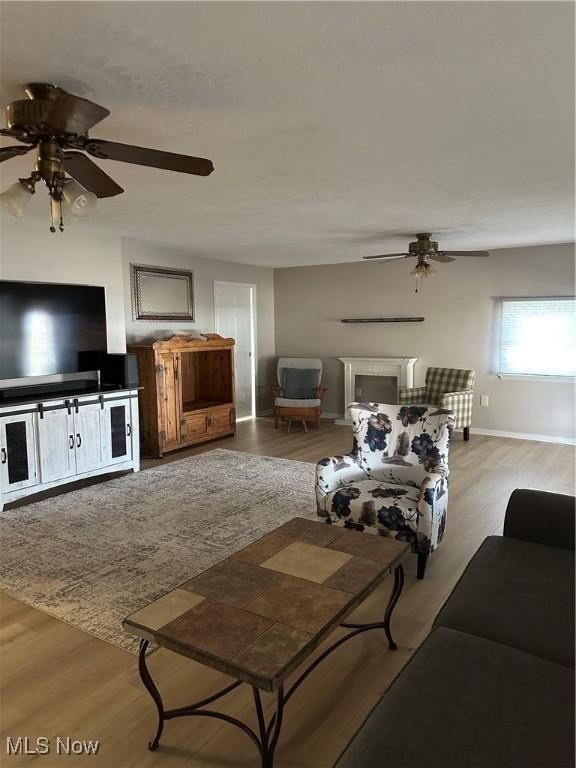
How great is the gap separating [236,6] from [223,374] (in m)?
5.32

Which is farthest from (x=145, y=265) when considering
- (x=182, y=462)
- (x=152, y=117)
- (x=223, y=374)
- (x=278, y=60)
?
(x=278, y=60)

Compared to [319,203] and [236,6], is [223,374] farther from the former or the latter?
[236,6]

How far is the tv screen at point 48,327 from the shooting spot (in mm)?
4273

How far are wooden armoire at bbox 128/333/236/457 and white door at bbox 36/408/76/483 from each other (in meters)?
1.20

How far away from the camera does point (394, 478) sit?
3.31 m

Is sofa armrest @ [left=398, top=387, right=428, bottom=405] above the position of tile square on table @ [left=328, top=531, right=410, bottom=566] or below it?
above

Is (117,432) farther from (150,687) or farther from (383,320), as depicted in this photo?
(383,320)

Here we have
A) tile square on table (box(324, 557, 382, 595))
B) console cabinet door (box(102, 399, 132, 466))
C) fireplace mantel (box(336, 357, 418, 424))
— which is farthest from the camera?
fireplace mantel (box(336, 357, 418, 424))

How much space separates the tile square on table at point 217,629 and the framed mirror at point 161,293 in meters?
4.64

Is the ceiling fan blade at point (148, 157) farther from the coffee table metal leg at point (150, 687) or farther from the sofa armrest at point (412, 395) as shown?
the sofa armrest at point (412, 395)

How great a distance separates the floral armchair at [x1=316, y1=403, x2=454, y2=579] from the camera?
2.86 meters

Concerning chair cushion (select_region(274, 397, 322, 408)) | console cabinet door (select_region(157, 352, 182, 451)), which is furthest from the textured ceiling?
chair cushion (select_region(274, 397, 322, 408))

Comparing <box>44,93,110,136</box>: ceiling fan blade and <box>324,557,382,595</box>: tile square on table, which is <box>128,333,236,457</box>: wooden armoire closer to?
<box>44,93,110,136</box>: ceiling fan blade

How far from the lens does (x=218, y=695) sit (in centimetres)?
189
